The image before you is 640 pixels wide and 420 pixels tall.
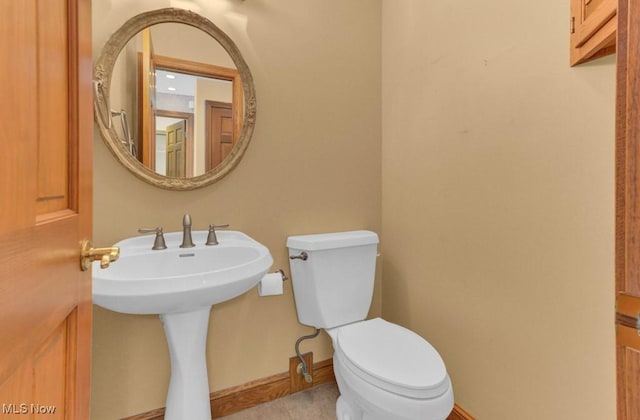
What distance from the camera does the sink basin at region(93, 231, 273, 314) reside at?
86 centimetres

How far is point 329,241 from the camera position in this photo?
1.45 metres

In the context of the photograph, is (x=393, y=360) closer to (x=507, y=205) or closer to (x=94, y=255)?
(x=507, y=205)

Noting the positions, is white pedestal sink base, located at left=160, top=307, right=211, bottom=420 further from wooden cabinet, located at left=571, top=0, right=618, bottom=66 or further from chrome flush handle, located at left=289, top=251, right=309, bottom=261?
wooden cabinet, located at left=571, top=0, right=618, bottom=66

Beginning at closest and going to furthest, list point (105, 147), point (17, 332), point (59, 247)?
point (17, 332), point (59, 247), point (105, 147)

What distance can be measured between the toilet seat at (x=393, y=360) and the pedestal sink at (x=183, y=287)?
482 mm

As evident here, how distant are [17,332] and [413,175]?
156 centimetres

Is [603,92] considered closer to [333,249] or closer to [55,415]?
[333,249]

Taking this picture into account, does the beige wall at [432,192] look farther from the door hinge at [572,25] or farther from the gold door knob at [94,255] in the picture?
the gold door knob at [94,255]

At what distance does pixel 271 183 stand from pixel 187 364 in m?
0.86

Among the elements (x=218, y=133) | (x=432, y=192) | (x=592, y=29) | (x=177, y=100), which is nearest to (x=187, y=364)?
(x=218, y=133)

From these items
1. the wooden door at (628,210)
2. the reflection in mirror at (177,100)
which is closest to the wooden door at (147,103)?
the reflection in mirror at (177,100)

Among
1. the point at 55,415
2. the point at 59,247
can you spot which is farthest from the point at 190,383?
the point at 59,247

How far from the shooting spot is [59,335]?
474 millimetres

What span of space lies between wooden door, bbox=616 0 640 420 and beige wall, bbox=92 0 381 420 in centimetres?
126
